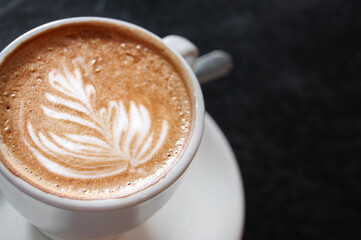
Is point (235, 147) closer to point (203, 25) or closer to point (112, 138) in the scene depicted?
point (203, 25)

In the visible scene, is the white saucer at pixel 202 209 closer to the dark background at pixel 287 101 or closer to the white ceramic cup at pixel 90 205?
the white ceramic cup at pixel 90 205

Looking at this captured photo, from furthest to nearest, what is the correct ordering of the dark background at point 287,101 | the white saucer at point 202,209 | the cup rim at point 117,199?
the dark background at point 287,101 < the white saucer at point 202,209 < the cup rim at point 117,199

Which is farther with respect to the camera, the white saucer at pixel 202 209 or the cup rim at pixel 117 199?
the white saucer at pixel 202 209

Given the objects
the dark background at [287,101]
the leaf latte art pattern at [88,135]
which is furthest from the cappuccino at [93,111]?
the dark background at [287,101]

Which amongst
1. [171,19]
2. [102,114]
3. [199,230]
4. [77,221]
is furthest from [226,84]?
[77,221]

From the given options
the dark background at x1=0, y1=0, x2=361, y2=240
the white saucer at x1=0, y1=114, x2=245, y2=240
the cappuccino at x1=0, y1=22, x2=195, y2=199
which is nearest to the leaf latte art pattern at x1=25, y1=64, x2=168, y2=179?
the cappuccino at x1=0, y1=22, x2=195, y2=199

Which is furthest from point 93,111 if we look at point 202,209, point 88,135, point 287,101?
point 287,101
